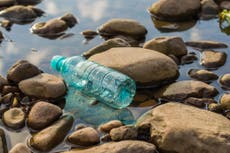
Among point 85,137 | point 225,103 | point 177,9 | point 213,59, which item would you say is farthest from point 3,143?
point 177,9

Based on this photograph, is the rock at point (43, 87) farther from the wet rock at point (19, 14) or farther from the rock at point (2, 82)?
the wet rock at point (19, 14)

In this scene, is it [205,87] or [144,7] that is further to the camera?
[144,7]

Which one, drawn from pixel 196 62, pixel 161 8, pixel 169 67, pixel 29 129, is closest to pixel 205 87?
pixel 169 67

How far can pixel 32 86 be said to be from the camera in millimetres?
4672

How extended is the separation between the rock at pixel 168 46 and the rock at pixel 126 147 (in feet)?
6.70

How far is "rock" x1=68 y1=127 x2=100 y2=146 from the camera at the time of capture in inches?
152

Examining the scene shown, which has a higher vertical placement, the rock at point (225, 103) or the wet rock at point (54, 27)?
the rock at point (225, 103)

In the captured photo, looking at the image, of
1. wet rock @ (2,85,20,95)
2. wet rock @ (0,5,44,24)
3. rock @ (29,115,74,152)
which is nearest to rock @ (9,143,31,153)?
rock @ (29,115,74,152)

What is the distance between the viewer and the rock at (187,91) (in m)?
4.61

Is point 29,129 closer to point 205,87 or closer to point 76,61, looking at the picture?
point 76,61

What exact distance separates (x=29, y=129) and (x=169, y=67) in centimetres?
162

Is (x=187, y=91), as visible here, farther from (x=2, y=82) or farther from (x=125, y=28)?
(x=125, y=28)

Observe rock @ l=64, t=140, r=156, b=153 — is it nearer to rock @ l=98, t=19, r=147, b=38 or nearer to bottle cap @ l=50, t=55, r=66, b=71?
bottle cap @ l=50, t=55, r=66, b=71

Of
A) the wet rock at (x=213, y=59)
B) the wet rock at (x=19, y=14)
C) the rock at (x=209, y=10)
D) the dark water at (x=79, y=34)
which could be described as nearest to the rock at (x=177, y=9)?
the rock at (x=209, y=10)
